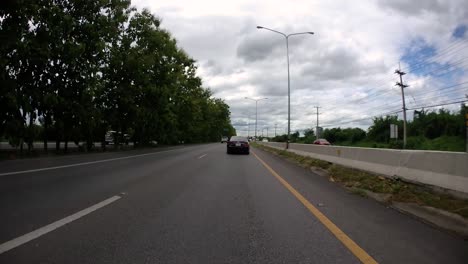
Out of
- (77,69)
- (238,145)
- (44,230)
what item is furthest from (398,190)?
(238,145)

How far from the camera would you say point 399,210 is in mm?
7117

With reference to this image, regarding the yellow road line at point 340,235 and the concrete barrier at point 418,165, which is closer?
the yellow road line at point 340,235

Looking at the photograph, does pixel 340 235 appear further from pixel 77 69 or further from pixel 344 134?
pixel 344 134

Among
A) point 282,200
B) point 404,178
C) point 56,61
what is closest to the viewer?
point 282,200

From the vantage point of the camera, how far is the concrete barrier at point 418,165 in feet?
23.9

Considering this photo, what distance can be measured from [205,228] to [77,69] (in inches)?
775

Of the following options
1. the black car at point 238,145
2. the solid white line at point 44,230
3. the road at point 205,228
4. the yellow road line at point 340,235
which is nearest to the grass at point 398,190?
the road at point 205,228

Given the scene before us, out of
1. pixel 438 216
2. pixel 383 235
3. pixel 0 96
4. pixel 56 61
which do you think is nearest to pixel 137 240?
pixel 383 235

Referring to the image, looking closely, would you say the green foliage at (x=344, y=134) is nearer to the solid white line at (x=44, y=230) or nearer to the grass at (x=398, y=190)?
the grass at (x=398, y=190)

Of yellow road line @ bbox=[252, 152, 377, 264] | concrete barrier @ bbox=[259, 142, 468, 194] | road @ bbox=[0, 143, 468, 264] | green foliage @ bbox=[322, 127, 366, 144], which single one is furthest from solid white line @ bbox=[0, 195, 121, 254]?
green foliage @ bbox=[322, 127, 366, 144]

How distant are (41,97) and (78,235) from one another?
55.3 ft

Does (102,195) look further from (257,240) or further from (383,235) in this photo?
(383,235)

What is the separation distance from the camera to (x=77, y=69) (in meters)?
22.4

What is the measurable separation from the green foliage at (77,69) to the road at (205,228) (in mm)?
11019
